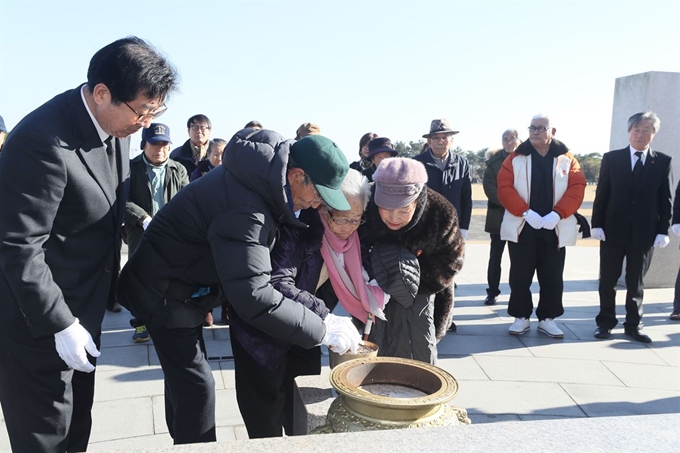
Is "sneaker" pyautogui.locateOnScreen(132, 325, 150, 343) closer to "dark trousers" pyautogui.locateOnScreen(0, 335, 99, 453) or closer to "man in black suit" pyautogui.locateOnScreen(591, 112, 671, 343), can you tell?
"dark trousers" pyautogui.locateOnScreen(0, 335, 99, 453)

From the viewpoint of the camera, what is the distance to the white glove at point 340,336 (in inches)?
92.7

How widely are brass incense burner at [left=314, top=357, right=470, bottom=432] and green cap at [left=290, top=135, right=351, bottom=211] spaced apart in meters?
0.71

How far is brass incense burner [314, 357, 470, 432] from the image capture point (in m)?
1.93

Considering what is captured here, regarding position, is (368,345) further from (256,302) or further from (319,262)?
(256,302)

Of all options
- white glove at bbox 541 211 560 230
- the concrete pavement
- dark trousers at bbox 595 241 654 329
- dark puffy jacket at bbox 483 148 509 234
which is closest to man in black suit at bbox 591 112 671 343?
dark trousers at bbox 595 241 654 329

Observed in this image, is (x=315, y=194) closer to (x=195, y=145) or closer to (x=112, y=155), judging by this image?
(x=112, y=155)

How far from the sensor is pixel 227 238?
204 centimetres

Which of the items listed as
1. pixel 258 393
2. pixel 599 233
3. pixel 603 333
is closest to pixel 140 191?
pixel 258 393

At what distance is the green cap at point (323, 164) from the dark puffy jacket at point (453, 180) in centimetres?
351

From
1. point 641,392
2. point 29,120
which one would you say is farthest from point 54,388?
point 641,392

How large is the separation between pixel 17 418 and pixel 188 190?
1.07 meters

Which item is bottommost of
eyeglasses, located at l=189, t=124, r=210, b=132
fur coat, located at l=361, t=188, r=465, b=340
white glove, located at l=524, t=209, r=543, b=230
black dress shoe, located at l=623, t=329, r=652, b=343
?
black dress shoe, located at l=623, t=329, r=652, b=343

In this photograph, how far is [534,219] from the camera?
16.7ft

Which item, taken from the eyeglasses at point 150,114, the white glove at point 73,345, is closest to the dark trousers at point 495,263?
the eyeglasses at point 150,114
